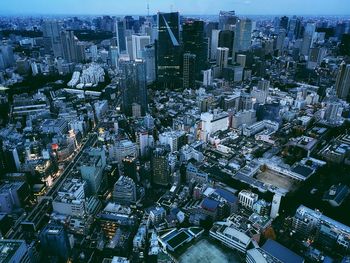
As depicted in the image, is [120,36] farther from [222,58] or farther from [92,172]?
[92,172]

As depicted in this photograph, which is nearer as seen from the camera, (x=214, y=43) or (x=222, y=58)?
(x=222, y=58)

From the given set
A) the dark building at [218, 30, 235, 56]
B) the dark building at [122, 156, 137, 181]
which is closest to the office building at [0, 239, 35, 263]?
the dark building at [122, 156, 137, 181]

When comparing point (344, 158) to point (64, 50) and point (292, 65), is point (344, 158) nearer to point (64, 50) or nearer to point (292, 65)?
point (292, 65)

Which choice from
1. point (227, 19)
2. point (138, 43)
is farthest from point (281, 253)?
point (227, 19)

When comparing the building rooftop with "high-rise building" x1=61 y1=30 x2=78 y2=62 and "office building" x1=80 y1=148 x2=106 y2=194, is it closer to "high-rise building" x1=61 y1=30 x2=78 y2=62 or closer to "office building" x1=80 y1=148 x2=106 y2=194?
"office building" x1=80 y1=148 x2=106 y2=194

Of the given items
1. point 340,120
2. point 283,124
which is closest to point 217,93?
point 283,124

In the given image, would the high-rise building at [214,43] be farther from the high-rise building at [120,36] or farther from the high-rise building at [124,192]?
the high-rise building at [124,192]
